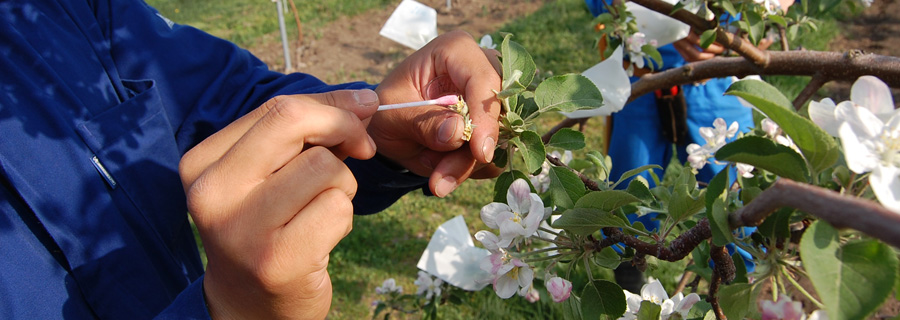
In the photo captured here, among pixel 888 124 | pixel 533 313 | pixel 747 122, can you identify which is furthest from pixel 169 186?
pixel 747 122

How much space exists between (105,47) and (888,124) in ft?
5.91

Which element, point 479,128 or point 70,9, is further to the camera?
point 70,9

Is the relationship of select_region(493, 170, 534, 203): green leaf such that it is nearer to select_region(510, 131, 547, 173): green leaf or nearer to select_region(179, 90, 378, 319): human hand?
select_region(510, 131, 547, 173): green leaf

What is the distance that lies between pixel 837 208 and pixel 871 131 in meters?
0.16

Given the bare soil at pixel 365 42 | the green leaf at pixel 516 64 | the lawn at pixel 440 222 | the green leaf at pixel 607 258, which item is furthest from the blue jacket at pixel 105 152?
the bare soil at pixel 365 42

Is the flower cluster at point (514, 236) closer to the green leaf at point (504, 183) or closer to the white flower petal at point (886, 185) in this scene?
the green leaf at point (504, 183)

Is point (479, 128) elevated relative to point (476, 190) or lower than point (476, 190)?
elevated

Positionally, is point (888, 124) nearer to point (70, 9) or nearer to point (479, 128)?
point (479, 128)

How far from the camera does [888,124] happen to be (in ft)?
2.09

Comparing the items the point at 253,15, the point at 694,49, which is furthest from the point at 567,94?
the point at 253,15

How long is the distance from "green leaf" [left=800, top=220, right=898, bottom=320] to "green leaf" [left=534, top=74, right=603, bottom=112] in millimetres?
538

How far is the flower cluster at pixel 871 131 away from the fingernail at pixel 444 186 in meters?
0.72

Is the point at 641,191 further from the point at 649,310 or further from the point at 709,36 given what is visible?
the point at 709,36

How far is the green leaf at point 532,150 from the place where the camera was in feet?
3.37
